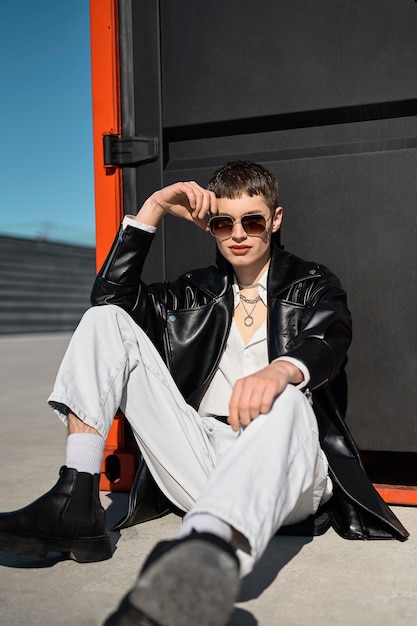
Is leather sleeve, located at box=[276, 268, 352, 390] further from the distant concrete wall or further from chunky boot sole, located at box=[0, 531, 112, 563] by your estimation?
the distant concrete wall

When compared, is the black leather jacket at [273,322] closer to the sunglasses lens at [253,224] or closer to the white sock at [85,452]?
the sunglasses lens at [253,224]

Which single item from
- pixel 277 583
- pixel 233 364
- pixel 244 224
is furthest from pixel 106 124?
pixel 277 583

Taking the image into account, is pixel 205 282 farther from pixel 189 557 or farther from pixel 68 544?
pixel 189 557

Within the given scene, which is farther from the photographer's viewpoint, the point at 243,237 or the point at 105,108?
the point at 105,108

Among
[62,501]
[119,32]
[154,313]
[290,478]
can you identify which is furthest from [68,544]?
[119,32]

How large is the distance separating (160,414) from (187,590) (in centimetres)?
89

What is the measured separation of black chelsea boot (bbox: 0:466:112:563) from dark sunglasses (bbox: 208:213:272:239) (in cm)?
86

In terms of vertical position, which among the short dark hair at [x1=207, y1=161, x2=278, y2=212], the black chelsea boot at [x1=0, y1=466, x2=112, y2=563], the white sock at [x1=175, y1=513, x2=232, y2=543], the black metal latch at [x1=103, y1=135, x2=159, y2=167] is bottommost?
the black chelsea boot at [x1=0, y1=466, x2=112, y2=563]

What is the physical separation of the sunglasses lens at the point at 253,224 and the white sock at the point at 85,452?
80cm

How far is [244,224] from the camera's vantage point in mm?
2316

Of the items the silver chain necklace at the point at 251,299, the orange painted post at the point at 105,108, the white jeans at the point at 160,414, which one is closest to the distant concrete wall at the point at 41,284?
the orange painted post at the point at 105,108

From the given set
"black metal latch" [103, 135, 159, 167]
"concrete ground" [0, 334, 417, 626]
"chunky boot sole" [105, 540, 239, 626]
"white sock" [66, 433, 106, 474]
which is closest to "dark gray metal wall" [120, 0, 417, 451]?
"black metal latch" [103, 135, 159, 167]

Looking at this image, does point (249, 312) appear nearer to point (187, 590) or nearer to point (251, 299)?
point (251, 299)

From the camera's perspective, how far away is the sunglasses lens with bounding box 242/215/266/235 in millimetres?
2311
